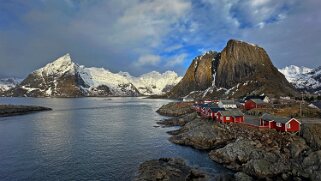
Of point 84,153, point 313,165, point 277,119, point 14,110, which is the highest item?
point 277,119

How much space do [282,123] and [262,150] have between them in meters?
10.6

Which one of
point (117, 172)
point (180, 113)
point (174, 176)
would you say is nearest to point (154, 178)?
point (174, 176)

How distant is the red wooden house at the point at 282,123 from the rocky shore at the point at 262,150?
1421 millimetres

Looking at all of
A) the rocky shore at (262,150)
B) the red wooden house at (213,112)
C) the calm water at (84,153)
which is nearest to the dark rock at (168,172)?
the calm water at (84,153)

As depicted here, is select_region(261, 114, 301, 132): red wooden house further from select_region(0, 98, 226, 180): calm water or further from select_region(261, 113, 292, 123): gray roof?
select_region(0, 98, 226, 180): calm water

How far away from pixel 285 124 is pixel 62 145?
1787 inches

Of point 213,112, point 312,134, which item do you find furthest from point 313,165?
point 213,112

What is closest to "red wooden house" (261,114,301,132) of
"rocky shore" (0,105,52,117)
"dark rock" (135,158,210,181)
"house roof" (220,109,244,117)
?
"house roof" (220,109,244,117)

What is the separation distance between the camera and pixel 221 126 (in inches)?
2625

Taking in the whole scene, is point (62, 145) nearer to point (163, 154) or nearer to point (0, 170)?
point (0, 170)

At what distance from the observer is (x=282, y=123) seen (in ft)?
181

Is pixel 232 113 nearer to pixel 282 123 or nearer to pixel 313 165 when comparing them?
pixel 282 123

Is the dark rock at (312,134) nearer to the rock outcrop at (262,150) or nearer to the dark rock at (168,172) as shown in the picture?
the rock outcrop at (262,150)

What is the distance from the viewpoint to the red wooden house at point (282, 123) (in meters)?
53.8
